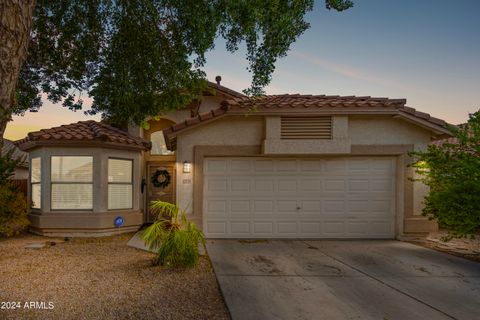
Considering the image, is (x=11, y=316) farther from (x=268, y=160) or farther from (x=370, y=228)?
(x=370, y=228)

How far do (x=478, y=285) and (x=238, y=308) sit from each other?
442 cm

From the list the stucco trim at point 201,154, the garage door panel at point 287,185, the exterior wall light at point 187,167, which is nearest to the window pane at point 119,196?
the exterior wall light at point 187,167

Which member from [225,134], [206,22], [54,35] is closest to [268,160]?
[225,134]

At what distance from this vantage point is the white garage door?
8.75m

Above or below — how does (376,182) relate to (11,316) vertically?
above

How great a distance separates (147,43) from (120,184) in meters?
5.27

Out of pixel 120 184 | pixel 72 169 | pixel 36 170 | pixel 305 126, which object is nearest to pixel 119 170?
pixel 120 184

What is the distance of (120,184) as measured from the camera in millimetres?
9906

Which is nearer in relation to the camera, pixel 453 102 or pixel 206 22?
pixel 206 22

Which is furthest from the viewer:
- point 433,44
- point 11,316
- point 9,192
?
point 433,44

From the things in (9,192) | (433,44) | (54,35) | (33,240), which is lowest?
(33,240)

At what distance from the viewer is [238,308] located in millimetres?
3834

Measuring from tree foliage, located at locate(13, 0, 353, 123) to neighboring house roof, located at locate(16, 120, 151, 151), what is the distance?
1.16 m

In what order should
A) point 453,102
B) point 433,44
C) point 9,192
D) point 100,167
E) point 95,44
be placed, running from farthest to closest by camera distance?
1. point 453,102
2. point 433,44
3. point 100,167
4. point 9,192
5. point 95,44
